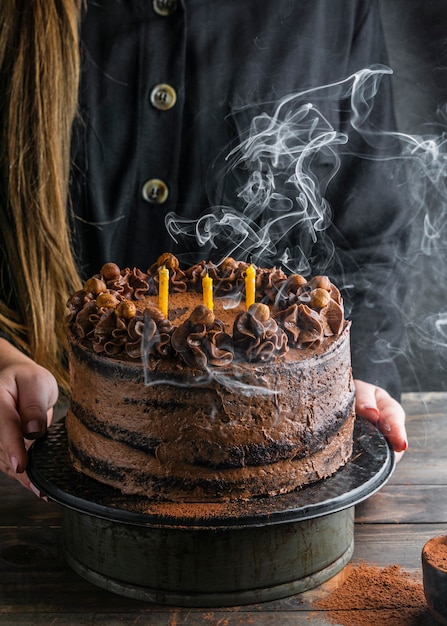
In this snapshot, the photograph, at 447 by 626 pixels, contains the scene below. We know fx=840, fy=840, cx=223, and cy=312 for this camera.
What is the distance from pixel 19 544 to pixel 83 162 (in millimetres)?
1283

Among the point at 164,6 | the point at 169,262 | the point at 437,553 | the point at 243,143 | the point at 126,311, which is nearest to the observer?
the point at 437,553

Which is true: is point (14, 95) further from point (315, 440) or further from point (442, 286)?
point (442, 286)

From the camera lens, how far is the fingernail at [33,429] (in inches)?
75.1

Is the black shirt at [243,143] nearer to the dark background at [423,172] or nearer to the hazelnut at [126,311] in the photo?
the dark background at [423,172]

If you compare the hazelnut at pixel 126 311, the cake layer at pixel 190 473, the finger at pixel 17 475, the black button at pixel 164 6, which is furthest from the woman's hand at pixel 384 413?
the black button at pixel 164 6

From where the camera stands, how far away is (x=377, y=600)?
1586 mm

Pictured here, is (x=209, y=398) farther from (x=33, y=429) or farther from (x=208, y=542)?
(x=33, y=429)

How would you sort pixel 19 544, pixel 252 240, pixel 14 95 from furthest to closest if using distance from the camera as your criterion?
pixel 252 240
pixel 14 95
pixel 19 544

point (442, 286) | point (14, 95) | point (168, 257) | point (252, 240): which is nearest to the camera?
point (168, 257)

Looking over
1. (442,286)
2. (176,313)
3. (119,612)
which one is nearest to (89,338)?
(176,313)

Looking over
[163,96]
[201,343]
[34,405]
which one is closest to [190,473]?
[201,343]

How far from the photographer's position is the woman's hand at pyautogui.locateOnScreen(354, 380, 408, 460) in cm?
193

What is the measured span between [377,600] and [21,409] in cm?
91

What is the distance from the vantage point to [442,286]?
3475 millimetres
